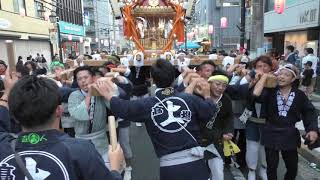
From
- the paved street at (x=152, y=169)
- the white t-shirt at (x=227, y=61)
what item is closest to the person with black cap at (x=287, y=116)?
the paved street at (x=152, y=169)

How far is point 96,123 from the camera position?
11.3 feet

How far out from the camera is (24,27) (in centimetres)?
2739

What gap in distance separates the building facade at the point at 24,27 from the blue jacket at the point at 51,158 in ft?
76.4

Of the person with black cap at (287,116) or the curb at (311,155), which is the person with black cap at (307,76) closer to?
the curb at (311,155)

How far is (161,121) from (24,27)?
89.0 ft

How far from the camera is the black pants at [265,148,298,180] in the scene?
4039 mm

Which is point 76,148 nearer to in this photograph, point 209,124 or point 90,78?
point 90,78

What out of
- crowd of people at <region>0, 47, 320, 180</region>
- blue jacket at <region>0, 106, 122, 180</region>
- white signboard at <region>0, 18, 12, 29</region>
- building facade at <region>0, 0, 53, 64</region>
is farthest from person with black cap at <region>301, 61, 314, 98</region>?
white signboard at <region>0, 18, 12, 29</region>

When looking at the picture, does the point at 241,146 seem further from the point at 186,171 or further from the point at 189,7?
the point at 189,7

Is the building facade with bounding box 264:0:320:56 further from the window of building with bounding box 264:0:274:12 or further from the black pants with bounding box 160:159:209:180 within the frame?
the black pants with bounding box 160:159:209:180

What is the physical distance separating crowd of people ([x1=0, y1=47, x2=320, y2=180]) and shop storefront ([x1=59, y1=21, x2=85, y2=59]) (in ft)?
112

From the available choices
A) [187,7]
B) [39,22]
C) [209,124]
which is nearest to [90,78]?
[209,124]

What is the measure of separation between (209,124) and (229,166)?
72.1 inches

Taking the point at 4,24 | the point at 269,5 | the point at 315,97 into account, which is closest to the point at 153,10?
the point at 315,97
